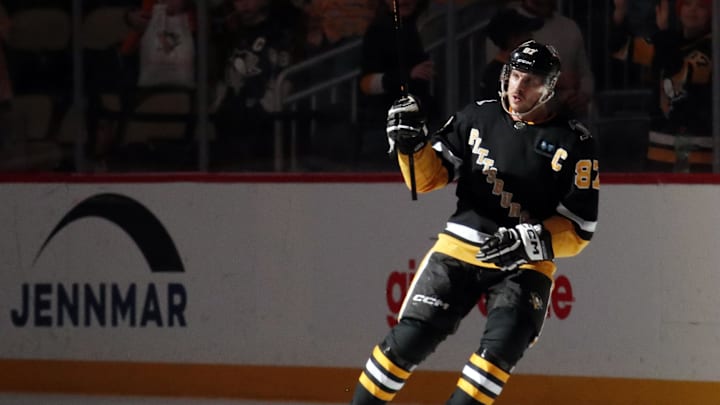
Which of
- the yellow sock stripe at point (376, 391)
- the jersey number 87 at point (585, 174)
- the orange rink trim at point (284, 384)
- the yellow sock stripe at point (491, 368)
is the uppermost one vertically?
the jersey number 87 at point (585, 174)

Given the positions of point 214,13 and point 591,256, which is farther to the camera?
point 214,13

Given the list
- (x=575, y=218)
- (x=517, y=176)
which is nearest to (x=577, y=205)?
(x=575, y=218)

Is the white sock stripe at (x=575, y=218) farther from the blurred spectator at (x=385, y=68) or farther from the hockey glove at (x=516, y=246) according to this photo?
the blurred spectator at (x=385, y=68)

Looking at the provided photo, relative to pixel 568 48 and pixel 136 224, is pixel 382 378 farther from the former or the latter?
pixel 136 224

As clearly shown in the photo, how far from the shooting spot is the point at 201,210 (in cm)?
689

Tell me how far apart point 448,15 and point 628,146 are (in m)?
0.92

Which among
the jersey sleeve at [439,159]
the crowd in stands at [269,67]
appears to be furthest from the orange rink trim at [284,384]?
the jersey sleeve at [439,159]

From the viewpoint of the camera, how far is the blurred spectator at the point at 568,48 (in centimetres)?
657

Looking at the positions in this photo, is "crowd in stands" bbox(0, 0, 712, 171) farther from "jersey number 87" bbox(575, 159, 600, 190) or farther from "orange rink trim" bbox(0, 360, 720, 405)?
"jersey number 87" bbox(575, 159, 600, 190)

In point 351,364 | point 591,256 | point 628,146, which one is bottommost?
point 351,364

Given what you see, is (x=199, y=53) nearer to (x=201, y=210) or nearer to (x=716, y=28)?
(x=201, y=210)

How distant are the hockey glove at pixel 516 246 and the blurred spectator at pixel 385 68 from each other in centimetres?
212

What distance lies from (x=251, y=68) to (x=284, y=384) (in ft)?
4.43

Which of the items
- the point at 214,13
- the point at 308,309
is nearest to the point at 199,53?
the point at 214,13
